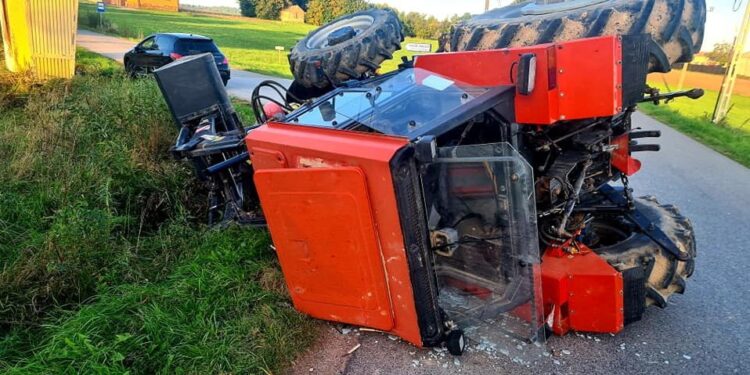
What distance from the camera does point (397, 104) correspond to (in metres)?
3.09

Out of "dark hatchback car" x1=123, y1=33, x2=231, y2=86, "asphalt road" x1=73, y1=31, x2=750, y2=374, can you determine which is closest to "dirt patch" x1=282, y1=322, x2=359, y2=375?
"asphalt road" x1=73, y1=31, x2=750, y2=374

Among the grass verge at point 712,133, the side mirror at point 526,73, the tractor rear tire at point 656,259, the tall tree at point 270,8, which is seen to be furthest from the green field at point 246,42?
the tall tree at point 270,8

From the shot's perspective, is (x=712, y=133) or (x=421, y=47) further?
(x=712, y=133)

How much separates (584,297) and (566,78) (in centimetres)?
129

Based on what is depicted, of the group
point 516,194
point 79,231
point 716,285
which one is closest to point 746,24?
point 716,285

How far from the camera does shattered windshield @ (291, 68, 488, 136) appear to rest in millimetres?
2926

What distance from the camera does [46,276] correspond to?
3445mm

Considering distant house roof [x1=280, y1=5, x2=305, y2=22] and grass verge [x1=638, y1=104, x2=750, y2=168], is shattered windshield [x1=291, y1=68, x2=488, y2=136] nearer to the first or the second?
grass verge [x1=638, y1=104, x2=750, y2=168]

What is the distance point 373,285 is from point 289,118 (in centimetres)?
130

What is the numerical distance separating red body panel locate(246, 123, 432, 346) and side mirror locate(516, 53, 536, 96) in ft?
3.01

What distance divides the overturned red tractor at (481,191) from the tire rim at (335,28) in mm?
2161

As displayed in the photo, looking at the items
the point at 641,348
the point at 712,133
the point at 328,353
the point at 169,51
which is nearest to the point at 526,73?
the point at 641,348

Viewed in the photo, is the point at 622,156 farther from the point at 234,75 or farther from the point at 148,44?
the point at 234,75

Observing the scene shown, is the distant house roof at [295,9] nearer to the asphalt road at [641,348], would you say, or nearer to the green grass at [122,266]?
the green grass at [122,266]
